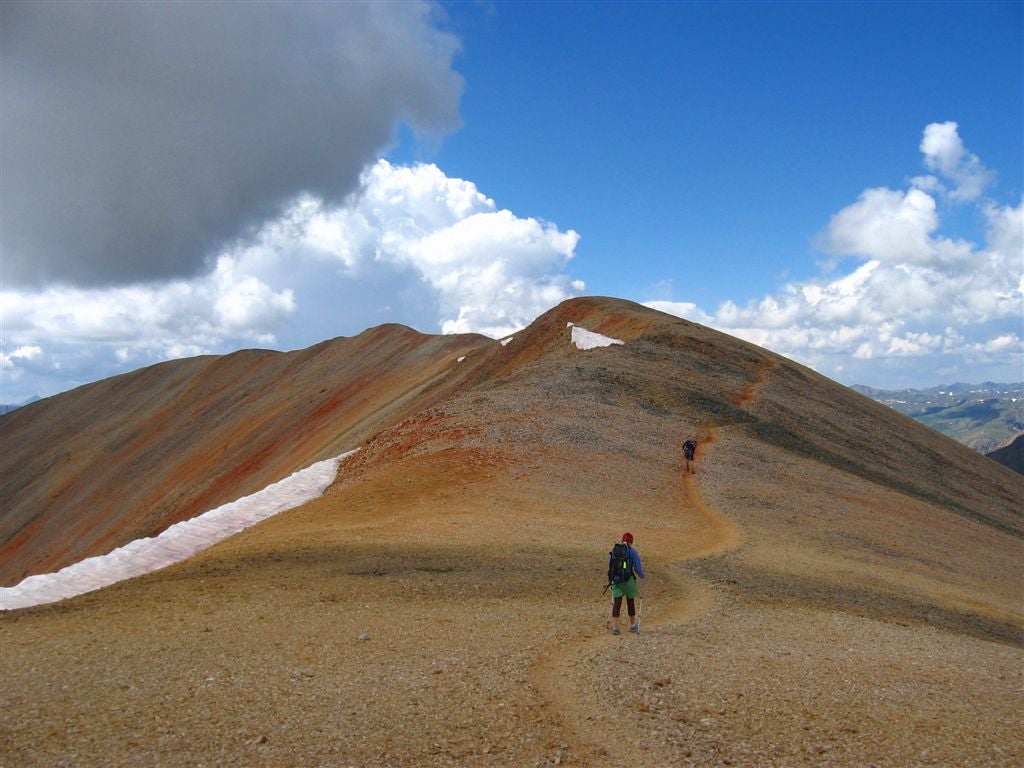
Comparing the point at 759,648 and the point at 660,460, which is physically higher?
the point at 660,460

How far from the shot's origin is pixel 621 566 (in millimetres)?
14781

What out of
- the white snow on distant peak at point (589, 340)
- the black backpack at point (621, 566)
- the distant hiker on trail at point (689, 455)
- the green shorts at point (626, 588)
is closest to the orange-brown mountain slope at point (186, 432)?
the white snow on distant peak at point (589, 340)

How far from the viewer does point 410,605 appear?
51.0 feet

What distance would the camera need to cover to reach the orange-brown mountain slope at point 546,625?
386 inches

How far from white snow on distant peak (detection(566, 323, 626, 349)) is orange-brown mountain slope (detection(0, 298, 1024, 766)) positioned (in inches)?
788

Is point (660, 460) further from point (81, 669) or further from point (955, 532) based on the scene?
point (81, 669)

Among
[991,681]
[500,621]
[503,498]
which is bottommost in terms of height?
[991,681]

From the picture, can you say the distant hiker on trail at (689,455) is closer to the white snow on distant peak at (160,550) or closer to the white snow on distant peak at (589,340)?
the white snow on distant peak at (160,550)

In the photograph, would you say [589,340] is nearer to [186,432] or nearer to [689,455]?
[689,455]

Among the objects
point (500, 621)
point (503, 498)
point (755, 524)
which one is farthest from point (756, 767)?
point (755, 524)

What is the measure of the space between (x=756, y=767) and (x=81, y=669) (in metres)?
9.45

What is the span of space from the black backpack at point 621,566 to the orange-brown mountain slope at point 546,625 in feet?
3.41

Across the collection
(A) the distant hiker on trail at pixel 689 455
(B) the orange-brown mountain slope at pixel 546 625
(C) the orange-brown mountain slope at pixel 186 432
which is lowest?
(B) the orange-brown mountain slope at pixel 546 625

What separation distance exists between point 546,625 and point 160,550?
1404 centimetres
